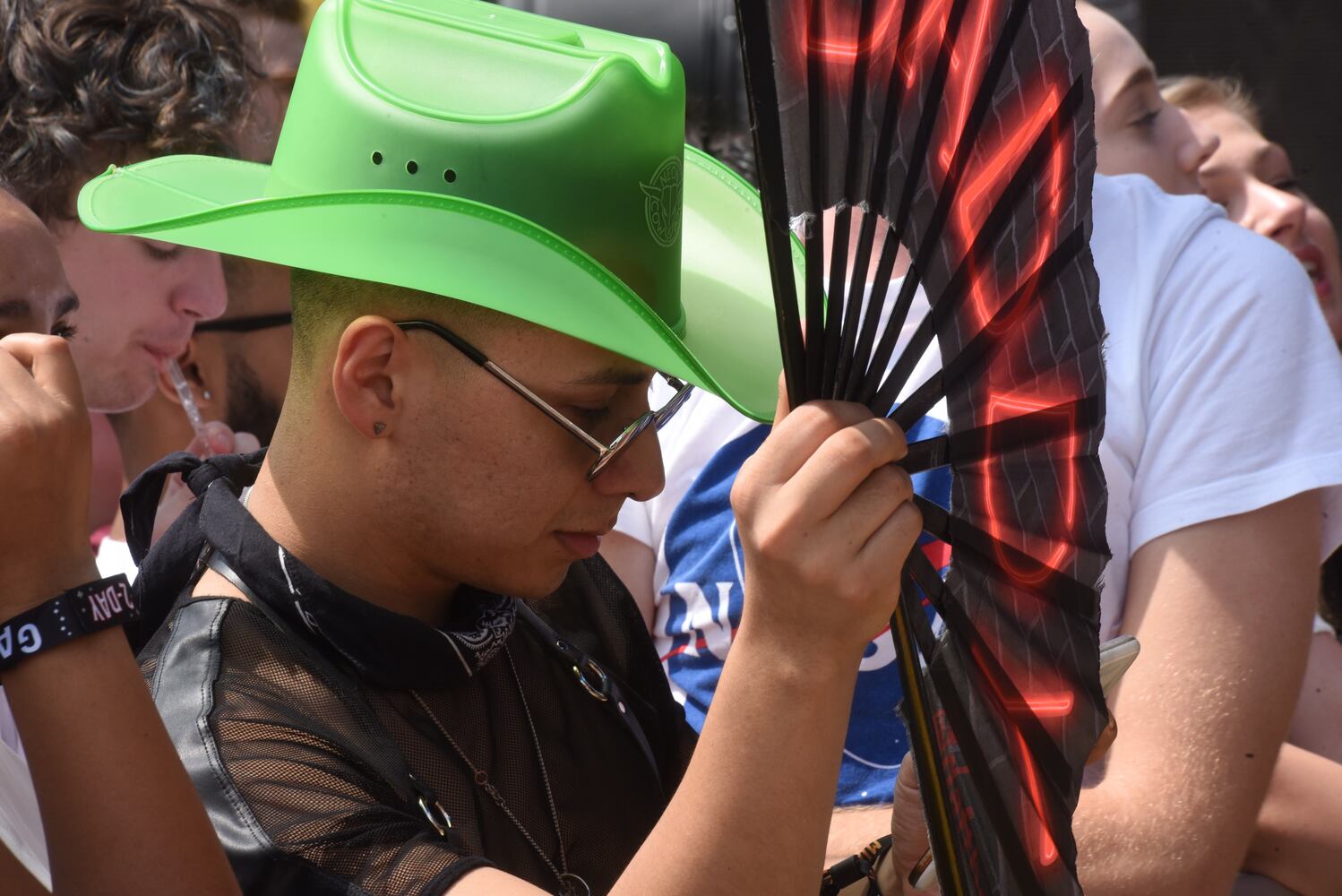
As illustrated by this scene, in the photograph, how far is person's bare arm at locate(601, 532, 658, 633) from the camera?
237 centimetres

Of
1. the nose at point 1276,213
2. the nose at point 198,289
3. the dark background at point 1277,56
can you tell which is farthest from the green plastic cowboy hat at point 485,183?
the dark background at point 1277,56

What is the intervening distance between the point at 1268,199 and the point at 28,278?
314cm

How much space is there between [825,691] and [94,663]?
0.62m

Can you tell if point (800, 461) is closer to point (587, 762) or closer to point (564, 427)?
point (564, 427)

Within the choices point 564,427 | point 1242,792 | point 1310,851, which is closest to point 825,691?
point 564,427

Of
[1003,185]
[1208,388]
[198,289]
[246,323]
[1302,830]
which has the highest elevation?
[1003,185]

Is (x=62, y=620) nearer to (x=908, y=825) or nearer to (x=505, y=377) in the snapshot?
(x=505, y=377)

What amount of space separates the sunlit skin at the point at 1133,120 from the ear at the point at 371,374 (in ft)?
6.63

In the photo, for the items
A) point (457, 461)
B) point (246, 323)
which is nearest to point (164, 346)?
point (246, 323)

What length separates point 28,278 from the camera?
5.25ft

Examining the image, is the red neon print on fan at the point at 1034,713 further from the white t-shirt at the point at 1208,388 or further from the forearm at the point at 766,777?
the white t-shirt at the point at 1208,388

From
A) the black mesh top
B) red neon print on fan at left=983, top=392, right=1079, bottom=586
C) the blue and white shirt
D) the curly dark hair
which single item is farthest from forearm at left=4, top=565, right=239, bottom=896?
the curly dark hair

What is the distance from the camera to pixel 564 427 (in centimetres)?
155

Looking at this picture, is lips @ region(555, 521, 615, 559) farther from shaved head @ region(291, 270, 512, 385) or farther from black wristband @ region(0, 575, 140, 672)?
black wristband @ region(0, 575, 140, 672)
